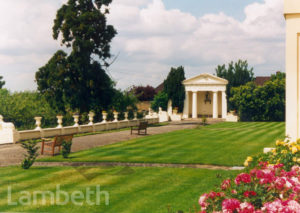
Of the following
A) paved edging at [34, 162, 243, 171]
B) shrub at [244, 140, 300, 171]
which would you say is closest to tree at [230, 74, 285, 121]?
paved edging at [34, 162, 243, 171]

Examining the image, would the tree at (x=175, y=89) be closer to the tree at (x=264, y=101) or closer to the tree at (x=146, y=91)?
the tree at (x=264, y=101)

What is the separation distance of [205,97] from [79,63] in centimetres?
3019

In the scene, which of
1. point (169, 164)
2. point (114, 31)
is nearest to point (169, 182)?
point (169, 164)

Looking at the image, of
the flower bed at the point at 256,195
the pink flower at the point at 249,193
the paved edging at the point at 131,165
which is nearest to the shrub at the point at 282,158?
the flower bed at the point at 256,195

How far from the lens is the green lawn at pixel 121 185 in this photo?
7385 mm

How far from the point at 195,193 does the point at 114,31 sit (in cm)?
2782

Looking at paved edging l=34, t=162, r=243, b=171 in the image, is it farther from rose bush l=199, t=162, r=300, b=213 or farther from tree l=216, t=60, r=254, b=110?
tree l=216, t=60, r=254, b=110

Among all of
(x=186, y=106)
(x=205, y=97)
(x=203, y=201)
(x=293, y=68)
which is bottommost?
(x=203, y=201)

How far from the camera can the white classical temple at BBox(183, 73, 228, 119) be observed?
53.2 meters

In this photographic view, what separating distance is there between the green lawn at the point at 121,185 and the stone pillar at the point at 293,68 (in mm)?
2324

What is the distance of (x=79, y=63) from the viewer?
3142cm

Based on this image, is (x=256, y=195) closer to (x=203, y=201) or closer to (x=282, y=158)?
(x=203, y=201)

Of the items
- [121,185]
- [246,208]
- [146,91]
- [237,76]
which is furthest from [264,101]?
[246,208]

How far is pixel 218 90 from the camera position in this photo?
175 ft
